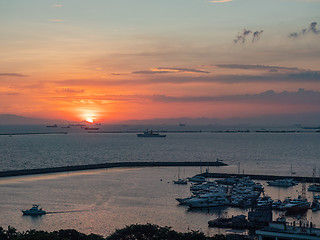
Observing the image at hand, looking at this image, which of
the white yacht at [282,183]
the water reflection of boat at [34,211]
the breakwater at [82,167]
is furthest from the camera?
the breakwater at [82,167]

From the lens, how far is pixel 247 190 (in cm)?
4744

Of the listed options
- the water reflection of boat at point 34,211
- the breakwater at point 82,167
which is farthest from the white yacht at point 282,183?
the water reflection of boat at point 34,211

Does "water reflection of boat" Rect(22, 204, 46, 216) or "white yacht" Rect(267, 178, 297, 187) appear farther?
"white yacht" Rect(267, 178, 297, 187)

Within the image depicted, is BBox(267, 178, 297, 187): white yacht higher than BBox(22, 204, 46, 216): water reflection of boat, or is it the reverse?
BBox(267, 178, 297, 187): white yacht

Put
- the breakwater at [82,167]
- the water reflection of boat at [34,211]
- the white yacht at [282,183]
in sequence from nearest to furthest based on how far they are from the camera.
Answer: the water reflection of boat at [34,211] < the white yacht at [282,183] < the breakwater at [82,167]

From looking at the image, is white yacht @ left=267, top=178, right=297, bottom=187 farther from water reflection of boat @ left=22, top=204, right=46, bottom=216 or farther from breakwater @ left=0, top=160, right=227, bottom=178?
water reflection of boat @ left=22, top=204, right=46, bottom=216

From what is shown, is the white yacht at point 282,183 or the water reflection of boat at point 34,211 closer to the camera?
the water reflection of boat at point 34,211

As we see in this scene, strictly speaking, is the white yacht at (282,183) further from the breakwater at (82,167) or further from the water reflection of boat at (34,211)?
the water reflection of boat at (34,211)

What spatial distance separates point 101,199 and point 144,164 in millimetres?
33427

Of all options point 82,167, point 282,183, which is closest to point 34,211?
point 282,183

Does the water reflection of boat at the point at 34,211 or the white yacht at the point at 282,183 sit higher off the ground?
the white yacht at the point at 282,183

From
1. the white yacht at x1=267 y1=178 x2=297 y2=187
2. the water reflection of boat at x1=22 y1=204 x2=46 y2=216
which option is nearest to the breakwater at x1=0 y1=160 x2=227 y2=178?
the white yacht at x1=267 y1=178 x2=297 y2=187

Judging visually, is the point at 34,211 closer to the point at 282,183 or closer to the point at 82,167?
the point at 282,183

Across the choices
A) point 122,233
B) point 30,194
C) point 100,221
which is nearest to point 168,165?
point 30,194
